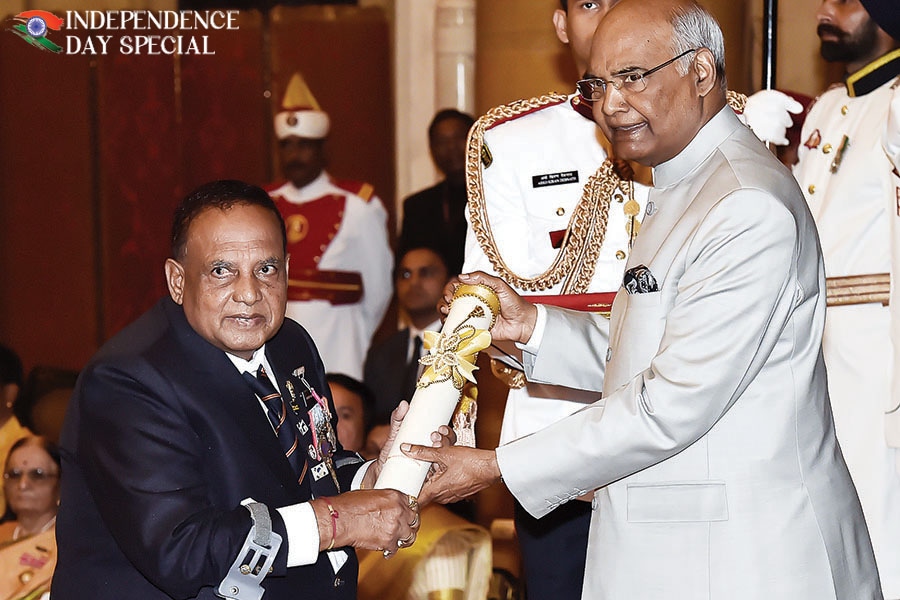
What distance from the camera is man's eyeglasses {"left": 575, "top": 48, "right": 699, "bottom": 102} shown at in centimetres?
274

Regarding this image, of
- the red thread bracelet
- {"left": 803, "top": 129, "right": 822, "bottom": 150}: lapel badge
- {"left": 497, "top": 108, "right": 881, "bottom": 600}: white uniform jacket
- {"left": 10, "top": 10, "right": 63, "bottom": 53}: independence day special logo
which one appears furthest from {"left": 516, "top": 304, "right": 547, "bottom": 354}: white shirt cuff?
{"left": 10, "top": 10, "right": 63, "bottom": 53}: independence day special logo

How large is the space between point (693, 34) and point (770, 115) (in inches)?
55.1

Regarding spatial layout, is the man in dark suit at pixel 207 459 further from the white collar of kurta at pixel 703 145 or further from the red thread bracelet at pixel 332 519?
the white collar of kurta at pixel 703 145

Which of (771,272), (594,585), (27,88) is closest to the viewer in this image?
(771,272)

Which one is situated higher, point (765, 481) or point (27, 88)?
point (27, 88)

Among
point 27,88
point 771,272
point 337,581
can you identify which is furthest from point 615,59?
point 27,88

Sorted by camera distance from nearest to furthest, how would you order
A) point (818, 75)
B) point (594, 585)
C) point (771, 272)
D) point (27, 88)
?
point (771, 272) → point (594, 585) → point (818, 75) → point (27, 88)

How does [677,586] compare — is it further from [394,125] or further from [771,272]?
[394,125]

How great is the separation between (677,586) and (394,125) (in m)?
5.80

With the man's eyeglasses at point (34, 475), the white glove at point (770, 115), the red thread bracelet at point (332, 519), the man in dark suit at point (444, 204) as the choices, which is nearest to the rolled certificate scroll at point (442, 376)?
the red thread bracelet at point (332, 519)

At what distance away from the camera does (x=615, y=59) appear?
2756 millimetres

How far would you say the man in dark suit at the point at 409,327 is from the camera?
647 cm

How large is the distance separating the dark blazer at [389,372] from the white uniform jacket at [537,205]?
286 centimetres

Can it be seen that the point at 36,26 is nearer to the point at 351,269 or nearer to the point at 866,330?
the point at 351,269
